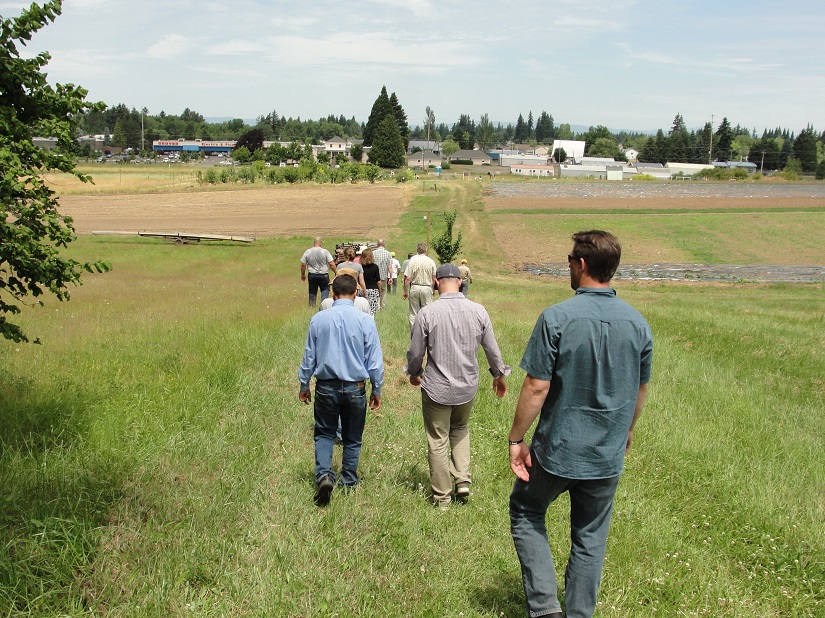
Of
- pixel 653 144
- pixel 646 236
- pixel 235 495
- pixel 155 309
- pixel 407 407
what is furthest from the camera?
pixel 653 144

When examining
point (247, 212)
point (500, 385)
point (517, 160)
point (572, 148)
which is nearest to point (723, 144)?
point (572, 148)

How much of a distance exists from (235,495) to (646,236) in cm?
4943

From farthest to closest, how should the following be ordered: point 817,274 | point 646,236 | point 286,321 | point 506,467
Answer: point 646,236 < point 817,274 < point 286,321 < point 506,467

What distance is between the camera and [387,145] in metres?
116

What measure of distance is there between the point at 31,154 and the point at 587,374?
3988mm

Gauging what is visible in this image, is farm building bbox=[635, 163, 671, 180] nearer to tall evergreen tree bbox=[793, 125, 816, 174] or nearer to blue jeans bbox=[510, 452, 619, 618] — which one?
tall evergreen tree bbox=[793, 125, 816, 174]

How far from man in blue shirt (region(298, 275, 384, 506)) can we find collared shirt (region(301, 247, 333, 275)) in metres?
7.78

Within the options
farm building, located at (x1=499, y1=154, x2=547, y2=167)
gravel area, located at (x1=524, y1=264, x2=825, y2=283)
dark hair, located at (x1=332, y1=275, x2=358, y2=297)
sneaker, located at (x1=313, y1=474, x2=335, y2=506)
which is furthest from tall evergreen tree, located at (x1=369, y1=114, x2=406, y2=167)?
sneaker, located at (x1=313, y1=474, x2=335, y2=506)

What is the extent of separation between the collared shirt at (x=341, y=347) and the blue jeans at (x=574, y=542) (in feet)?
6.86

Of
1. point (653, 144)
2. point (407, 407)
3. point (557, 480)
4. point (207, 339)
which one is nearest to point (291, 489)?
point (557, 480)

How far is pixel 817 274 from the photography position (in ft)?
126

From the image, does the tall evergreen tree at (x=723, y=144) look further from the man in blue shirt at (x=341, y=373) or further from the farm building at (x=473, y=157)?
the man in blue shirt at (x=341, y=373)

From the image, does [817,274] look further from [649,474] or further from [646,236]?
[649,474]

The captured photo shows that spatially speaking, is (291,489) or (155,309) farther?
(155,309)
